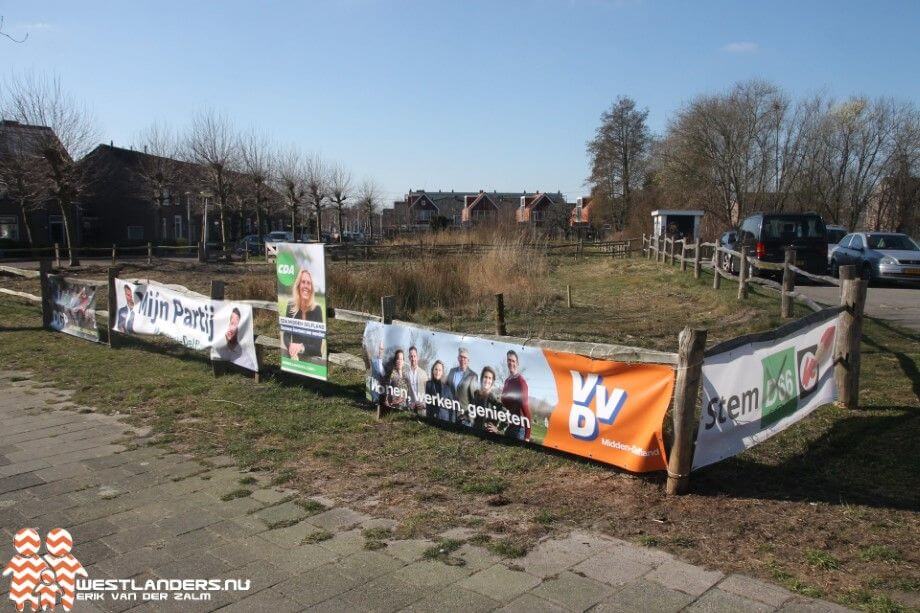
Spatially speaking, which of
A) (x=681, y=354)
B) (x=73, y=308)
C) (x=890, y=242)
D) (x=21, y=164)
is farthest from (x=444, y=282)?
(x=21, y=164)

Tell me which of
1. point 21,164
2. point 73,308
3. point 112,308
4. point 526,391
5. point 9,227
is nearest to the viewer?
point 526,391

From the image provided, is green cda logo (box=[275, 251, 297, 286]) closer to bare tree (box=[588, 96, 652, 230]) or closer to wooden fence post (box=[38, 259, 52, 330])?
wooden fence post (box=[38, 259, 52, 330])

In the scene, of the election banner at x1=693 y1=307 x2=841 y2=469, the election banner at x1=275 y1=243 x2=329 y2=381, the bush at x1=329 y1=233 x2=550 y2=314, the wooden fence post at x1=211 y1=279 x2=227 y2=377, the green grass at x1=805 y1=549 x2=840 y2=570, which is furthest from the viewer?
the bush at x1=329 y1=233 x2=550 y2=314

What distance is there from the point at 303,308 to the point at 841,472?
5.43 m

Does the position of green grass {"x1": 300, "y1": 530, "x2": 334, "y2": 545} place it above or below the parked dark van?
below

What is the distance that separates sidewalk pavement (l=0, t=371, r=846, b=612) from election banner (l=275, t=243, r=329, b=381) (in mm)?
1940

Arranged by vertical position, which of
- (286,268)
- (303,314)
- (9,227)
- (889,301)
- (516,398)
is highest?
(9,227)

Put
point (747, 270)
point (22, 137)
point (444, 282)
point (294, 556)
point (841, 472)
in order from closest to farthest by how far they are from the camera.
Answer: point (294, 556), point (841, 472), point (747, 270), point (444, 282), point (22, 137)

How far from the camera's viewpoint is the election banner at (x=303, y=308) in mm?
7684

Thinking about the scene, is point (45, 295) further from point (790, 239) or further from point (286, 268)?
point (790, 239)

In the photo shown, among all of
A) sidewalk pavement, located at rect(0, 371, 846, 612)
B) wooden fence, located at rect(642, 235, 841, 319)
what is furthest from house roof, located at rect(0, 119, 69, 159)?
sidewalk pavement, located at rect(0, 371, 846, 612)

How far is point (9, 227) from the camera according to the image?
43.6 meters

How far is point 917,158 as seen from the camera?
140 ft

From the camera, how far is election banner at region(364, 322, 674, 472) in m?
4.94
